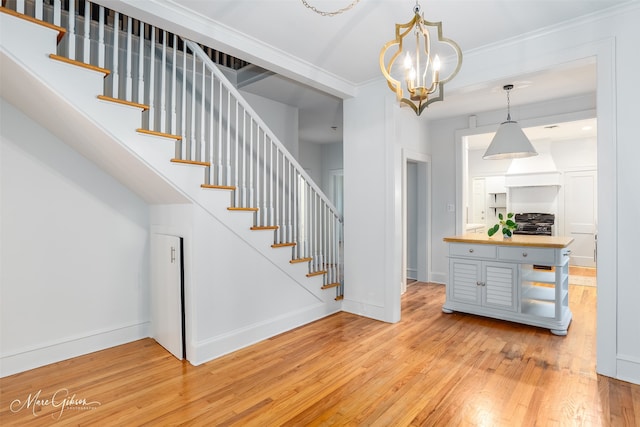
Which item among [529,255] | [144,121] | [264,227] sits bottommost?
[529,255]

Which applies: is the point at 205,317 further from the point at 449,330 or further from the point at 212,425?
the point at 449,330

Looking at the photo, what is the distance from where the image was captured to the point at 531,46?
111 inches

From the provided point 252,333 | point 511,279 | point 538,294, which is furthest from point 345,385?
point 538,294

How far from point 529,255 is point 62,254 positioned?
166 inches

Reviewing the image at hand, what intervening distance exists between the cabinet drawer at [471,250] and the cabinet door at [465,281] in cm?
8

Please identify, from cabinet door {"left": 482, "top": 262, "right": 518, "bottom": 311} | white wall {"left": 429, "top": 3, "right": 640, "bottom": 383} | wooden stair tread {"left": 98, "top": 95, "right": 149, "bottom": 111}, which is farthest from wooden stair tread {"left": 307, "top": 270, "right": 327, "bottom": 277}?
white wall {"left": 429, "top": 3, "right": 640, "bottom": 383}

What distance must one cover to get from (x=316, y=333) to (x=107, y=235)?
2083mm

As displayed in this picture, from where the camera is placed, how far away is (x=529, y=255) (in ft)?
11.4

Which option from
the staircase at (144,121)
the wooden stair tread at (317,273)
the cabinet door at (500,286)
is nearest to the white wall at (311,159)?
the staircase at (144,121)

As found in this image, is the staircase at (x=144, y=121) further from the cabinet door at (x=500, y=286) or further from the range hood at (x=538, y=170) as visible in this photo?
the range hood at (x=538, y=170)

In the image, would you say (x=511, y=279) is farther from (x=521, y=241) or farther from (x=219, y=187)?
(x=219, y=187)

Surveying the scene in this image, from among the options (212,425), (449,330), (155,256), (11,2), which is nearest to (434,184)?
(449,330)

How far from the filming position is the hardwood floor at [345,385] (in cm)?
201

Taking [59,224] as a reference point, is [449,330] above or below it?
below
